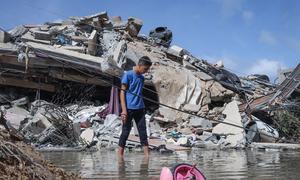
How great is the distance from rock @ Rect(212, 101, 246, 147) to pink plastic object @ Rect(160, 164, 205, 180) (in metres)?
8.64

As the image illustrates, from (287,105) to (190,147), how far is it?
4434 millimetres

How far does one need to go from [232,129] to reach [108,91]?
4927 mm

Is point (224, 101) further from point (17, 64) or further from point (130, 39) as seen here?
point (17, 64)

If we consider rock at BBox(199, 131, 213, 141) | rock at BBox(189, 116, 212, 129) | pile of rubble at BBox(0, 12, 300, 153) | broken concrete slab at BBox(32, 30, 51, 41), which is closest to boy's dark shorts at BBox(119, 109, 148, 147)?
pile of rubble at BBox(0, 12, 300, 153)

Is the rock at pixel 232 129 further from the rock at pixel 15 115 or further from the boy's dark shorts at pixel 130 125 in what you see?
the rock at pixel 15 115

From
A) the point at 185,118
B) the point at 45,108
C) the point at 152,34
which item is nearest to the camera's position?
the point at 45,108

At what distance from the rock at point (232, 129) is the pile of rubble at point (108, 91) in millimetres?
28

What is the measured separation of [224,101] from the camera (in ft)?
54.1

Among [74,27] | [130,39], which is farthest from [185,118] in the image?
[74,27]

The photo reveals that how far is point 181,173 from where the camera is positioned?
3.96 metres

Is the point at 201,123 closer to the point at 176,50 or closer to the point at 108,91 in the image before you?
the point at 108,91

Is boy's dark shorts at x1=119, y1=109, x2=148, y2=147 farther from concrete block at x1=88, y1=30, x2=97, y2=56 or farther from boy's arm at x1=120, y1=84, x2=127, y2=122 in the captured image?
concrete block at x1=88, y1=30, x2=97, y2=56

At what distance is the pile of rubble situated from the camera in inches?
488

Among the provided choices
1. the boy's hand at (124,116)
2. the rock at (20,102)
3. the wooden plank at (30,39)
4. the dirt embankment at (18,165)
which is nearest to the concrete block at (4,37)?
the wooden plank at (30,39)
